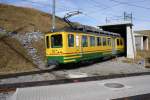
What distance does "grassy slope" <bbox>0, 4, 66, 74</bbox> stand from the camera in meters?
20.5

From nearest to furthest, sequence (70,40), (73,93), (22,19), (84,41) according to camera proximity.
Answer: (73,93) < (70,40) < (84,41) < (22,19)

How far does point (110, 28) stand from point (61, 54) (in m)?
21.1

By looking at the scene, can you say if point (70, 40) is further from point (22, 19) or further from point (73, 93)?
point (22, 19)

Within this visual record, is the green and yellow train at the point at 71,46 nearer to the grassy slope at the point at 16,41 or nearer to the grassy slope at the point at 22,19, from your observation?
the grassy slope at the point at 16,41

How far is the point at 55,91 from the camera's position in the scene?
1075 cm

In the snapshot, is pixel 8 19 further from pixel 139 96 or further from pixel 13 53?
pixel 139 96

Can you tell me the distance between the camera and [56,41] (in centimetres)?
1897

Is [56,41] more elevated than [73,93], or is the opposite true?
[56,41]

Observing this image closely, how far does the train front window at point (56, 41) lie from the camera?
1858 centimetres

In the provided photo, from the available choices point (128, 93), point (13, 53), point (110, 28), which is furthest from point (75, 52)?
point (110, 28)

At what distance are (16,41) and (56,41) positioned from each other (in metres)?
7.42

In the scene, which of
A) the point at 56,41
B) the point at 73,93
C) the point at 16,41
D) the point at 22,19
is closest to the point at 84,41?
the point at 56,41

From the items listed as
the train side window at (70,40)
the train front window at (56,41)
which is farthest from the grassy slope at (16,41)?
the train side window at (70,40)

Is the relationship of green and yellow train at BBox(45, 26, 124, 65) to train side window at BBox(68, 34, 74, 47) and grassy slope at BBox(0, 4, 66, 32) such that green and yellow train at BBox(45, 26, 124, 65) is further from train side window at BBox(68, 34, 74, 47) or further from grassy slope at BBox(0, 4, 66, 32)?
grassy slope at BBox(0, 4, 66, 32)
